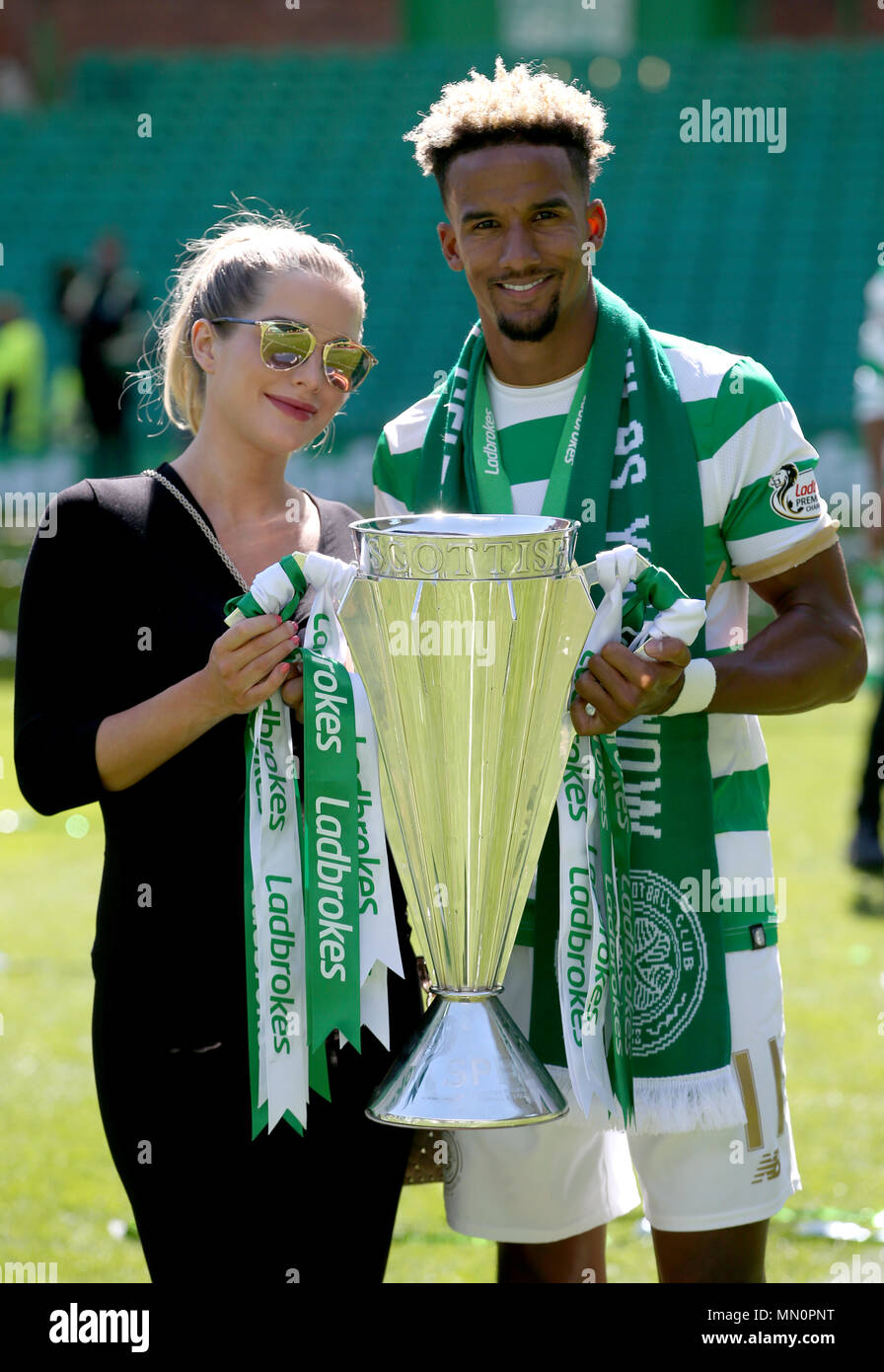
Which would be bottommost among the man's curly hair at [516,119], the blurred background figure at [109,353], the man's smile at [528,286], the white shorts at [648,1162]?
the white shorts at [648,1162]

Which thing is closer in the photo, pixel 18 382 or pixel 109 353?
pixel 109 353

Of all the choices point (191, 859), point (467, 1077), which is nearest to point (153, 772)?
point (191, 859)

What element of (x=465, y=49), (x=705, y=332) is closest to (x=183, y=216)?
(x=465, y=49)

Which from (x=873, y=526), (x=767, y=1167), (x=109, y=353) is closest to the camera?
(x=767, y=1167)

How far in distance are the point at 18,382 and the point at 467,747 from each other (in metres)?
12.7

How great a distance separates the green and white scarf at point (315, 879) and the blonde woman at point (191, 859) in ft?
0.31

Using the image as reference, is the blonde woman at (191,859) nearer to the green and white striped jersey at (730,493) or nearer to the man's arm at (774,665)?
the green and white striped jersey at (730,493)

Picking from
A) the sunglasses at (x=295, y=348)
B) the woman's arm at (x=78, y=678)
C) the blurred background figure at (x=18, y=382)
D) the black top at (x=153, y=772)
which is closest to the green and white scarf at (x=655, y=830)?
the sunglasses at (x=295, y=348)

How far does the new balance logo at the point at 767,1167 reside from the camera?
2.33 meters

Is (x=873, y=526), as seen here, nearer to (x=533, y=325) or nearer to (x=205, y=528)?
(x=533, y=325)

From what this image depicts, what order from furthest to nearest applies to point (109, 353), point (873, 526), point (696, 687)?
point (109, 353)
point (873, 526)
point (696, 687)

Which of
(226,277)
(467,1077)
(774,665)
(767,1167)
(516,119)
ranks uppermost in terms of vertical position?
(516,119)

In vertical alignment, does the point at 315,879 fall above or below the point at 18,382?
below

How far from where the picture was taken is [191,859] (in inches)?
88.0
